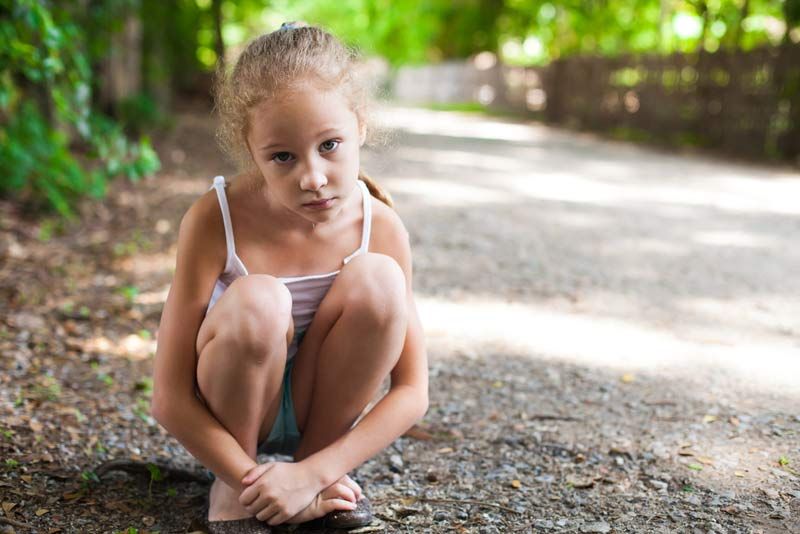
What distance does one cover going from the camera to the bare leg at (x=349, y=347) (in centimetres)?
169

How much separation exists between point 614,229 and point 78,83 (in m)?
3.41

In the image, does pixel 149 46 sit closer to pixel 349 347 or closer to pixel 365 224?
pixel 365 224

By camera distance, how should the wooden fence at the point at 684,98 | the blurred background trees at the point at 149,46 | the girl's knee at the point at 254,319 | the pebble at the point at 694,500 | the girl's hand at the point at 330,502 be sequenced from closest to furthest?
the girl's knee at the point at 254,319 < the girl's hand at the point at 330,502 < the pebble at the point at 694,500 < the blurred background trees at the point at 149,46 < the wooden fence at the point at 684,98

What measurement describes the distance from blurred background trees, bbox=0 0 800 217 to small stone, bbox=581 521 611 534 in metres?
1.24

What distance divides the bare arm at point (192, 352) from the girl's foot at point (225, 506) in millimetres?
78

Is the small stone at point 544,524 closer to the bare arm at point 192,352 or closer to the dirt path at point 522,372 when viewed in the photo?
the dirt path at point 522,372

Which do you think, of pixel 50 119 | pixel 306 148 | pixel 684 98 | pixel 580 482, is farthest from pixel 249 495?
pixel 684 98

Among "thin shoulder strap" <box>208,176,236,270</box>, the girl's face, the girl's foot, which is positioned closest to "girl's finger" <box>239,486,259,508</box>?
the girl's foot

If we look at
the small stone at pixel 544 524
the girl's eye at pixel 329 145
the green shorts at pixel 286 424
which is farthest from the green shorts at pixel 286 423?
the small stone at pixel 544 524

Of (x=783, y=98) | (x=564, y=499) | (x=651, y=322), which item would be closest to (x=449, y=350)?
(x=651, y=322)

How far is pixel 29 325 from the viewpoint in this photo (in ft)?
9.99

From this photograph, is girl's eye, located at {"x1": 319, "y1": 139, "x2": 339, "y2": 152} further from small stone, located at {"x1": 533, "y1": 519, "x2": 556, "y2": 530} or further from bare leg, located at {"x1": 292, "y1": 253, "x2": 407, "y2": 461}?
small stone, located at {"x1": 533, "y1": 519, "x2": 556, "y2": 530}

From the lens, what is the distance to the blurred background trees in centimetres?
341

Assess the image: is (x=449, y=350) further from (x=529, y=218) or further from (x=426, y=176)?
(x=426, y=176)
